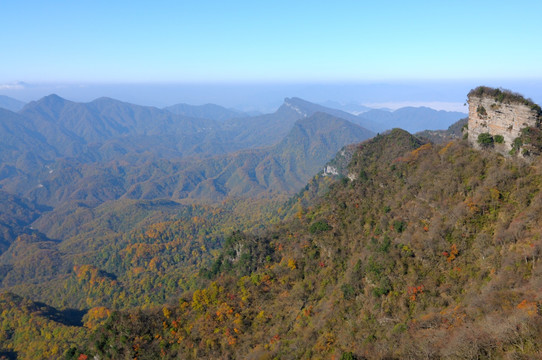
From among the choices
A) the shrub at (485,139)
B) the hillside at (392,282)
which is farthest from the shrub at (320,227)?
the shrub at (485,139)

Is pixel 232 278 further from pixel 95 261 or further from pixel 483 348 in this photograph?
pixel 95 261

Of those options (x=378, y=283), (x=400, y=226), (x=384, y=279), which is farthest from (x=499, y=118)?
(x=378, y=283)

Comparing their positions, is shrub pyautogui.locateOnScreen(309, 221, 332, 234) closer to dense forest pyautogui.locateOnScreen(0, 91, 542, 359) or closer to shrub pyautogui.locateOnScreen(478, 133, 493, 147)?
dense forest pyautogui.locateOnScreen(0, 91, 542, 359)

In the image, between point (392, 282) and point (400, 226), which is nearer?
point (392, 282)

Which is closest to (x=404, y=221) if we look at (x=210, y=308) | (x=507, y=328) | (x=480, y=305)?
(x=480, y=305)

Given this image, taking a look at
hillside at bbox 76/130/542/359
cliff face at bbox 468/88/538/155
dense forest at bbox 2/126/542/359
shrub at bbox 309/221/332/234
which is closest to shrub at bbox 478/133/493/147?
cliff face at bbox 468/88/538/155

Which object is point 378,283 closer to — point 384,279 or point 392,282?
point 384,279
